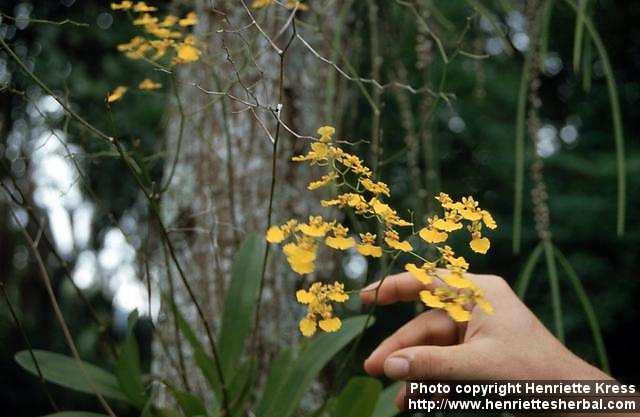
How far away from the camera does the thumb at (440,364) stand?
632mm

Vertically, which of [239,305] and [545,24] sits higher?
[545,24]

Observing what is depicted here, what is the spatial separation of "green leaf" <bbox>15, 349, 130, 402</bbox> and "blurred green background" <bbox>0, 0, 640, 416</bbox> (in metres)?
0.59

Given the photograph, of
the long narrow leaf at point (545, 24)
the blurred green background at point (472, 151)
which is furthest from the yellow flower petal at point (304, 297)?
the blurred green background at point (472, 151)

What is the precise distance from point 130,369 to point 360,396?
258 mm

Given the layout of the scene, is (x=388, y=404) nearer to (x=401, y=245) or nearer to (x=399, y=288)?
(x=399, y=288)

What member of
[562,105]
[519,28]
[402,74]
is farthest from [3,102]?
[562,105]

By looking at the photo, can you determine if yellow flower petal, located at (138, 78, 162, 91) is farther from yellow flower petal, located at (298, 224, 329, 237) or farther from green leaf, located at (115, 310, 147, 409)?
yellow flower petal, located at (298, 224, 329, 237)

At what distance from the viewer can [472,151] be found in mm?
1635

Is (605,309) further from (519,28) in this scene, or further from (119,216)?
(119,216)

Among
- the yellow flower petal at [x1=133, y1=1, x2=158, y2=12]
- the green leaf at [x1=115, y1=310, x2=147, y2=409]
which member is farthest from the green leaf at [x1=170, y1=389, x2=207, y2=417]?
the yellow flower petal at [x1=133, y1=1, x2=158, y2=12]

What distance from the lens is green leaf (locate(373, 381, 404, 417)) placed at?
80 centimetres

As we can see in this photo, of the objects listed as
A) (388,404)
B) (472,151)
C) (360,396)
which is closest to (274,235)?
(360,396)

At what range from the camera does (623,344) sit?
61.5 inches

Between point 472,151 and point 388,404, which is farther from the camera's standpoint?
point 472,151
